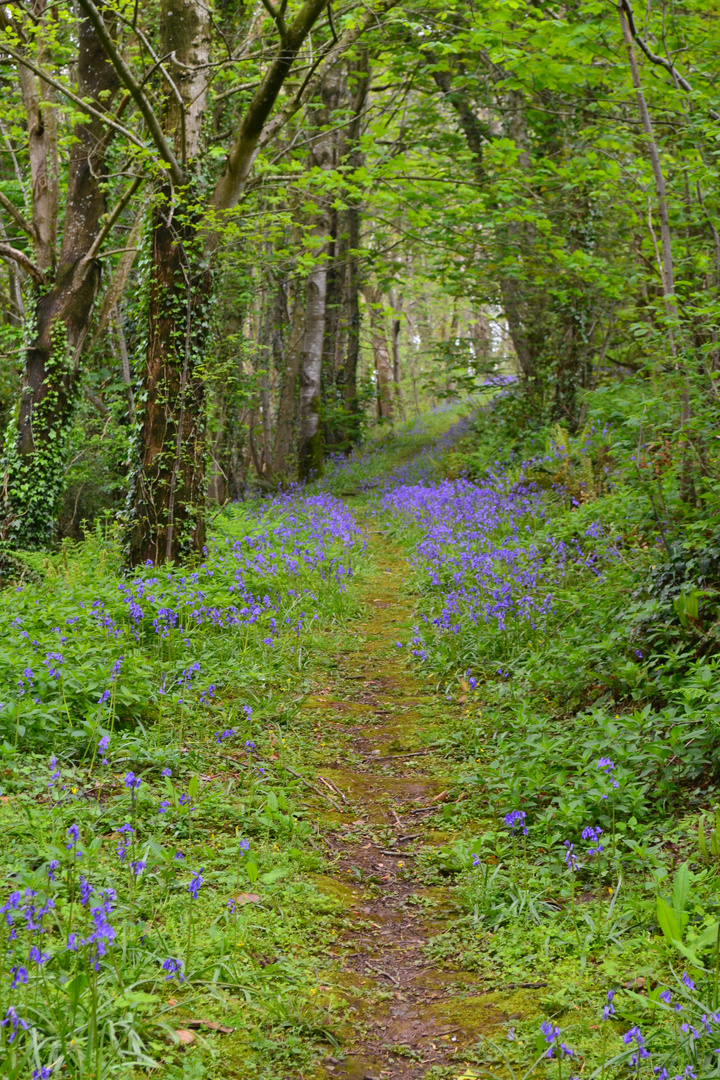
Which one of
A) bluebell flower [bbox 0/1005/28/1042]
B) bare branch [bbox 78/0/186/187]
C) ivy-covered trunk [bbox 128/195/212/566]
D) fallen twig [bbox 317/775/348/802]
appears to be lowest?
fallen twig [bbox 317/775/348/802]

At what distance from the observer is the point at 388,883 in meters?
3.63

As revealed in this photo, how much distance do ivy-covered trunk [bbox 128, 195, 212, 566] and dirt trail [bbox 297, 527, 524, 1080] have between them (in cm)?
238

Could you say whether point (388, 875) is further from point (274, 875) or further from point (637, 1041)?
point (637, 1041)

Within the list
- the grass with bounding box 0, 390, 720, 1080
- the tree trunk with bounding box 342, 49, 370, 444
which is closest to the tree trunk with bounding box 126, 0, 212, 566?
the grass with bounding box 0, 390, 720, 1080

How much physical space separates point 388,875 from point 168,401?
5.40 m

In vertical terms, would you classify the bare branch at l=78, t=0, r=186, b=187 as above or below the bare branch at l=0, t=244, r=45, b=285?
above

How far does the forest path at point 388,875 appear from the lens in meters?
2.60

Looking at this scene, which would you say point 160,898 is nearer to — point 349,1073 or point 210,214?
point 349,1073

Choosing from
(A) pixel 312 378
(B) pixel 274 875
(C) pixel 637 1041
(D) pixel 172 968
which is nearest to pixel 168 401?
(B) pixel 274 875

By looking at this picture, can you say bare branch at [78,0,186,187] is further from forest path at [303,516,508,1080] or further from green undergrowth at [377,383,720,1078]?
forest path at [303,516,508,1080]

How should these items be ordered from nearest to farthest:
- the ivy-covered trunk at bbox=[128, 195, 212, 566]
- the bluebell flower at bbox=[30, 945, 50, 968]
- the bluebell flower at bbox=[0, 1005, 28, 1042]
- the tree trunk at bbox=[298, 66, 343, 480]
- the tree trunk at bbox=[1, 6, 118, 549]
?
the bluebell flower at bbox=[0, 1005, 28, 1042], the bluebell flower at bbox=[30, 945, 50, 968], the ivy-covered trunk at bbox=[128, 195, 212, 566], the tree trunk at bbox=[1, 6, 118, 549], the tree trunk at bbox=[298, 66, 343, 480]

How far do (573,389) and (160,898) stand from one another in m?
12.4

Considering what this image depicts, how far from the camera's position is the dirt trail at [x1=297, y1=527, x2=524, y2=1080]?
8.50ft

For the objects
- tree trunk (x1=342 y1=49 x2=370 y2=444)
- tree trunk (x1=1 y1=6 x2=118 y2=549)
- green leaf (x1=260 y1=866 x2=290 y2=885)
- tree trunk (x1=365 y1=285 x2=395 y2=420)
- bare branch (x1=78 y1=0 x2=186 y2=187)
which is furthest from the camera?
tree trunk (x1=365 y1=285 x2=395 y2=420)
